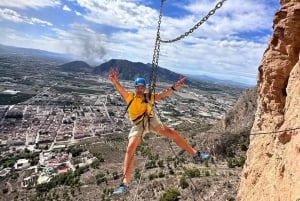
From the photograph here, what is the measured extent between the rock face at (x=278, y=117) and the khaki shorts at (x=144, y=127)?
10.7 feet

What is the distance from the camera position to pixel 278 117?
10.3 metres

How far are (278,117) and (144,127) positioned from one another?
3.93 metres

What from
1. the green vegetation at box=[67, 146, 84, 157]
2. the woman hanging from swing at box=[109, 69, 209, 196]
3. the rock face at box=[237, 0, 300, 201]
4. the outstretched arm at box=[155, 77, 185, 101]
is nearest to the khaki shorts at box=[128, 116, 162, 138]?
the woman hanging from swing at box=[109, 69, 209, 196]

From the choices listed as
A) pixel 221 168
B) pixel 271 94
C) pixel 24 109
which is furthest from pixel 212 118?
pixel 271 94

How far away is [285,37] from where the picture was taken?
1031 centimetres

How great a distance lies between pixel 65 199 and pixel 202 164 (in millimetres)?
24358

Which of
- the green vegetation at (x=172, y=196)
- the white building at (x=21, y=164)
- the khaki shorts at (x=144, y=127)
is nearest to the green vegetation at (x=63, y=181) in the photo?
the white building at (x=21, y=164)

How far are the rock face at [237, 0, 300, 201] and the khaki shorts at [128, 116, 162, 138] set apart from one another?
3.27 meters

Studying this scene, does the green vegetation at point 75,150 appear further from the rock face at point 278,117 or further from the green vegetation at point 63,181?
the rock face at point 278,117

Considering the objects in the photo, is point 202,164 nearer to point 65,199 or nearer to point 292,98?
point 65,199

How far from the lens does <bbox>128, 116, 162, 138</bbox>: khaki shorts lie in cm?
962

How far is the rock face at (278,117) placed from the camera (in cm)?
883

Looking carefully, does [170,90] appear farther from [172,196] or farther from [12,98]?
[12,98]

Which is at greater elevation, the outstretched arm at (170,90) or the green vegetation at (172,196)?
the outstretched arm at (170,90)
